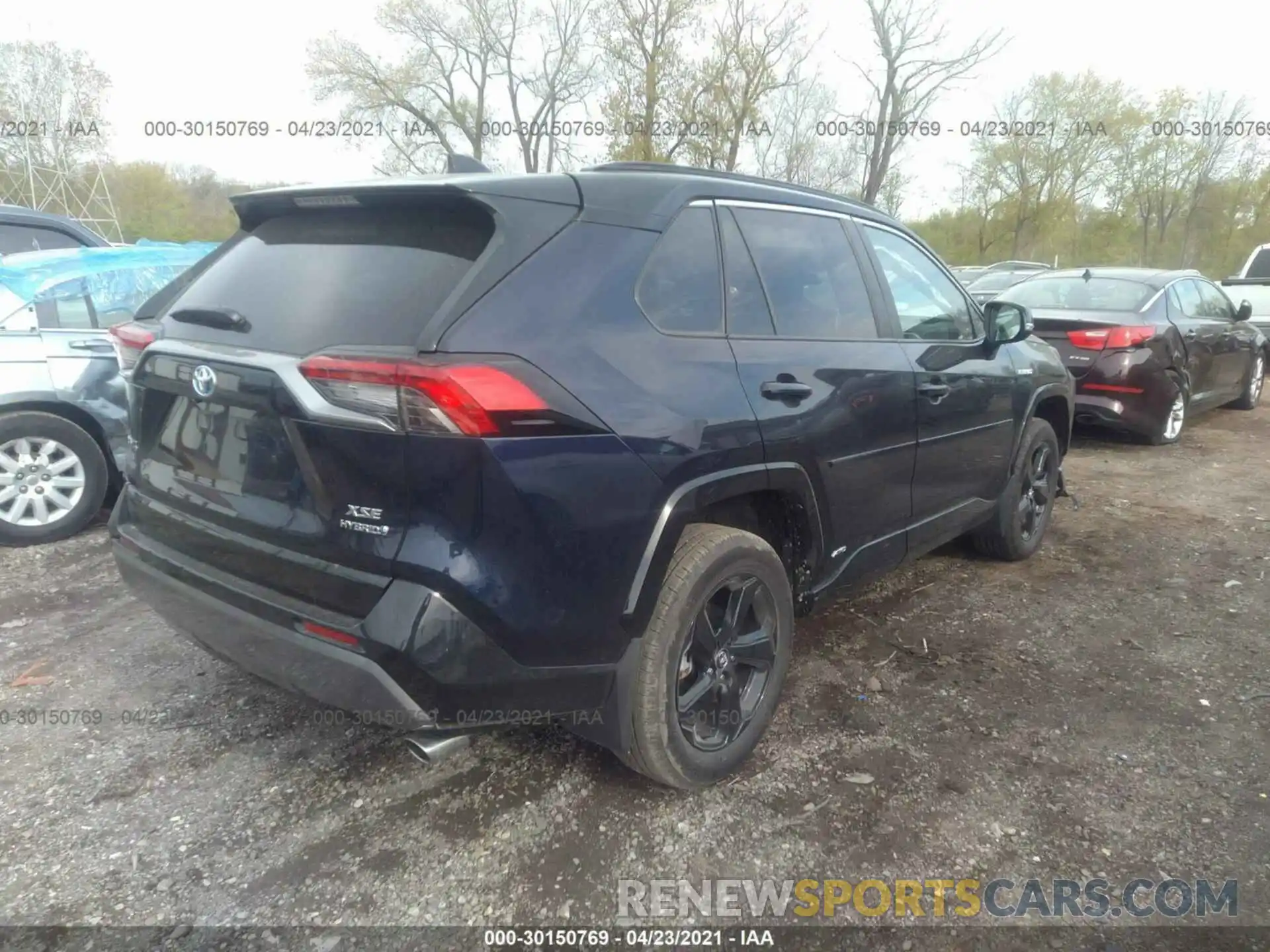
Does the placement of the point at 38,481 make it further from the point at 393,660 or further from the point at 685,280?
the point at 685,280

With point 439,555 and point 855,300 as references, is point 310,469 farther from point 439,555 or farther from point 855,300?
point 855,300

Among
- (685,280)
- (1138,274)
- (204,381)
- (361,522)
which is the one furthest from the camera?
(1138,274)

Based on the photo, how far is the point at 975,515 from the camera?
3971 millimetres

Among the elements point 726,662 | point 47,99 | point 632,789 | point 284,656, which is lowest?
point 632,789

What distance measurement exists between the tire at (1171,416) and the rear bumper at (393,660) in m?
7.07

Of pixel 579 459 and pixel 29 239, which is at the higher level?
pixel 29 239

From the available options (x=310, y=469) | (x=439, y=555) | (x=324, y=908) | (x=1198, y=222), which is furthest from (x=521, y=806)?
(x=1198, y=222)

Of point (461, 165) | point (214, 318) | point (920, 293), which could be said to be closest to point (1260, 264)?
point (920, 293)

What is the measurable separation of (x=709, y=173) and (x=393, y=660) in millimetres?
1841

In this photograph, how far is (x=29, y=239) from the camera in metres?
6.45

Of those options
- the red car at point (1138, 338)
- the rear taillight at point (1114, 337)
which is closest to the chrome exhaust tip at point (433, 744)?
the red car at point (1138, 338)

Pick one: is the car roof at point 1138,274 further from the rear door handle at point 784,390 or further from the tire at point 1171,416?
the rear door handle at point 784,390

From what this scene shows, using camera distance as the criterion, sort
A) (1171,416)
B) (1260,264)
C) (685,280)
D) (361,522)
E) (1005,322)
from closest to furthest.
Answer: (361,522)
(685,280)
(1005,322)
(1171,416)
(1260,264)

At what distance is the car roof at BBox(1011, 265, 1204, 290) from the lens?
24.6ft
